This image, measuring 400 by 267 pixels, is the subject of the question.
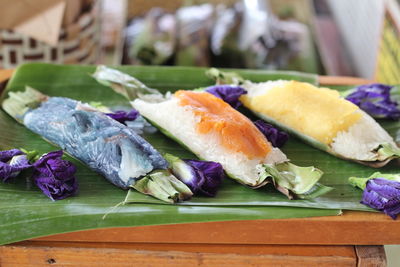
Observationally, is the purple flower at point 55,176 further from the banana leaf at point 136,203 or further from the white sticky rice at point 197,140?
the white sticky rice at point 197,140

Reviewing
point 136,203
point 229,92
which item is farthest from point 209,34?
point 136,203

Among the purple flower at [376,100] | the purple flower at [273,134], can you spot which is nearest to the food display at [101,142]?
the purple flower at [273,134]

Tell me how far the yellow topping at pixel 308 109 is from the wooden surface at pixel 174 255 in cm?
34

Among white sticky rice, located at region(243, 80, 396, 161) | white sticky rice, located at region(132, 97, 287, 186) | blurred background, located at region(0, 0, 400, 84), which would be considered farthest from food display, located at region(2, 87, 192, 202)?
blurred background, located at region(0, 0, 400, 84)

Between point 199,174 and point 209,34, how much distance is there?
1.79 metres

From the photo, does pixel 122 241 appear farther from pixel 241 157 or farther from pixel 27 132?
pixel 27 132

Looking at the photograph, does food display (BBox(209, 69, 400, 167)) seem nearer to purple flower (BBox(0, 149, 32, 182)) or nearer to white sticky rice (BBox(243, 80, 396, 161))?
white sticky rice (BBox(243, 80, 396, 161))

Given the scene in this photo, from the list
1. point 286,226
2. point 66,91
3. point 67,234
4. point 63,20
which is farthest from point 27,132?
point 63,20

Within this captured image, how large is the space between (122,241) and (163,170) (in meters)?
0.19

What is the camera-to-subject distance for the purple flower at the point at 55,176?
126cm

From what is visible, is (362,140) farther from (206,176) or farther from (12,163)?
(12,163)

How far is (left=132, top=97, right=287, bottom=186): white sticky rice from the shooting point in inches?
53.2

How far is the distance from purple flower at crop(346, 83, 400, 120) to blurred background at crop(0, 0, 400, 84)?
0.52 m

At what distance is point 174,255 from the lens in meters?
1.24
